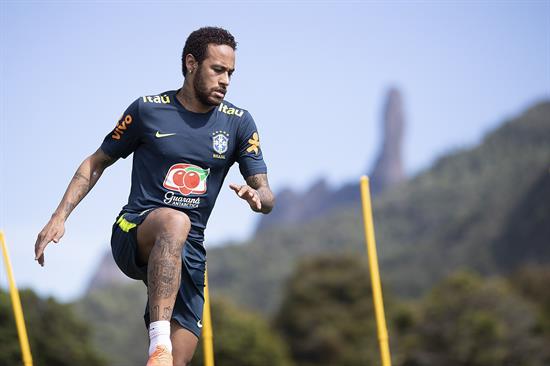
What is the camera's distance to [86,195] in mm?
5621

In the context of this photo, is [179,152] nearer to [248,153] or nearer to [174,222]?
[248,153]

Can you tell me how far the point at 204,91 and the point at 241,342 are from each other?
4934 cm

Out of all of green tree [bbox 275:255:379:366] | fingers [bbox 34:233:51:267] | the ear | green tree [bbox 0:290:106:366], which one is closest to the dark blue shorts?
fingers [bbox 34:233:51:267]

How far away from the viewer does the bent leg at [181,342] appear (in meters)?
5.41

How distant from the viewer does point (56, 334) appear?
44.8 m

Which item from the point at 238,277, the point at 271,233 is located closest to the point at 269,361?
the point at 238,277

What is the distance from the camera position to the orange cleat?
4.66m

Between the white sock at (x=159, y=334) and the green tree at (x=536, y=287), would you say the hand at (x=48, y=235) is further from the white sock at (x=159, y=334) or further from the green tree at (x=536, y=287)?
the green tree at (x=536, y=287)

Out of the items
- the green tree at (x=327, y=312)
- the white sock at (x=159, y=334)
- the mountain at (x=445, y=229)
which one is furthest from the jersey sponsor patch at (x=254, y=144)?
the mountain at (x=445, y=229)

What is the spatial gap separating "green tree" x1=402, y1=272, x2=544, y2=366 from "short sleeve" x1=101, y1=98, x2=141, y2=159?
5188 centimetres

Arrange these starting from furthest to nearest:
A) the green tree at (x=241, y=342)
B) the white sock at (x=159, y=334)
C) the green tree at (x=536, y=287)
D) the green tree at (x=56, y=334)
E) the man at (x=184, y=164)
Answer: the green tree at (x=536, y=287)
the green tree at (x=241, y=342)
the green tree at (x=56, y=334)
the man at (x=184, y=164)
the white sock at (x=159, y=334)

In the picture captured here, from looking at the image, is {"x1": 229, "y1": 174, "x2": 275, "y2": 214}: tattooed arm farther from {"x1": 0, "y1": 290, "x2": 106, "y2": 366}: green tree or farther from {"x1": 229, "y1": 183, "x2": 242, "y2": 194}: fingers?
{"x1": 0, "y1": 290, "x2": 106, "y2": 366}: green tree

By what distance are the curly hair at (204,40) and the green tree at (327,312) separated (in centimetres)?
6061

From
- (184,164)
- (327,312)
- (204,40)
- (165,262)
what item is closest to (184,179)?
(184,164)
